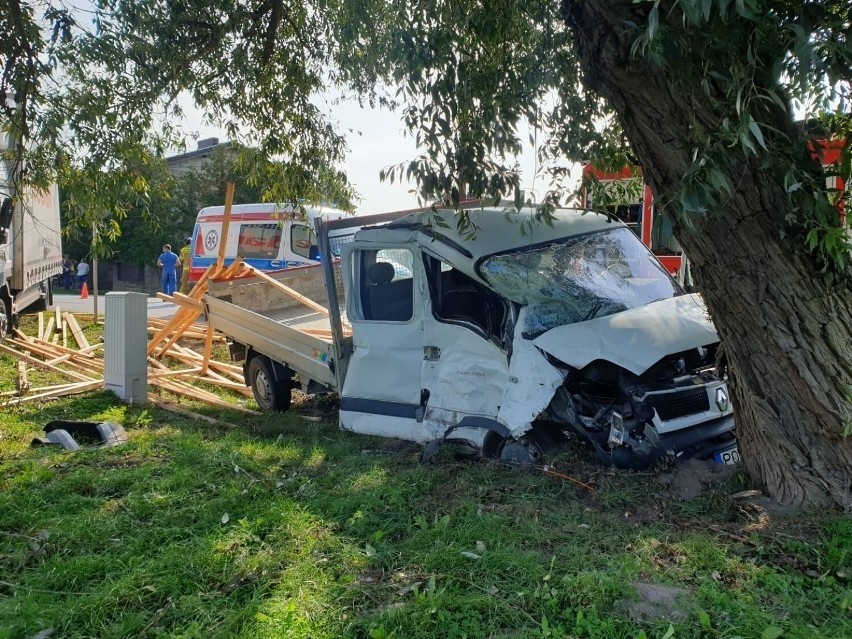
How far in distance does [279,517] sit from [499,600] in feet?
5.74

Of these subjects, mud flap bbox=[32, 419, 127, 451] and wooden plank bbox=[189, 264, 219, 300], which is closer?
mud flap bbox=[32, 419, 127, 451]

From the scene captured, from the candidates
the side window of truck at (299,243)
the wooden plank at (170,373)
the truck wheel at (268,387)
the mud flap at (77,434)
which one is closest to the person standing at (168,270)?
the side window of truck at (299,243)

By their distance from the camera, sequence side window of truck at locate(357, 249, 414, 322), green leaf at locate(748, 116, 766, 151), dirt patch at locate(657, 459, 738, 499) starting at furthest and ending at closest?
side window of truck at locate(357, 249, 414, 322) < dirt patch at locate(657, 459, 738, 499) < green leaf at locate(748, 116, 766, 151)

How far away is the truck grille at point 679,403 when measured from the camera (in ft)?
16.5

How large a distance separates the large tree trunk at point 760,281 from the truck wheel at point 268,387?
556 centimetres

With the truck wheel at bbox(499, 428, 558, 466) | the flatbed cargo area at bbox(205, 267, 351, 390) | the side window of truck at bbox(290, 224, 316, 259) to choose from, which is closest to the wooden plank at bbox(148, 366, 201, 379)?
the flatbed cargo area at bbox(205, 267, 351, 390)

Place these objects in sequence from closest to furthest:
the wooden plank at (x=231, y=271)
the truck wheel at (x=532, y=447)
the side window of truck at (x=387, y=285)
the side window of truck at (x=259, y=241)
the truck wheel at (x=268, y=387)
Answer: the truck wheel at (x=532, y=447) < the side window of truck at (x=387, y=285) < the truck wheel at (x=268, y=387) < the wooden plank at (x=231, y=271) < the side window of truck at (x=259, y=241)

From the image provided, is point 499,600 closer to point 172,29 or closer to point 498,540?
point 498,540

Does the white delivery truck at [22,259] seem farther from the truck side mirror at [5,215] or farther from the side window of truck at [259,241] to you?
the side window of truck at [259,241]

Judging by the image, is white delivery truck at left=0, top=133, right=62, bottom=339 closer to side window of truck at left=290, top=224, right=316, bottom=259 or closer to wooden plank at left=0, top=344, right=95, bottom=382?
wooden plank at left=0, top=344, right=95, bottom=382

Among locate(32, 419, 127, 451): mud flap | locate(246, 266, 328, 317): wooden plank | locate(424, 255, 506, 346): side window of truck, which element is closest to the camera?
locate(424, 255, 506, 346): side window of truck

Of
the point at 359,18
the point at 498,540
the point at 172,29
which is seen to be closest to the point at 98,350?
the point at 172,29

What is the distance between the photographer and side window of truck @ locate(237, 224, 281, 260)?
17047 mm

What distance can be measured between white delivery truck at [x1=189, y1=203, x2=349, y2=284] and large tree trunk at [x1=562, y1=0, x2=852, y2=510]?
12013 millimetres
